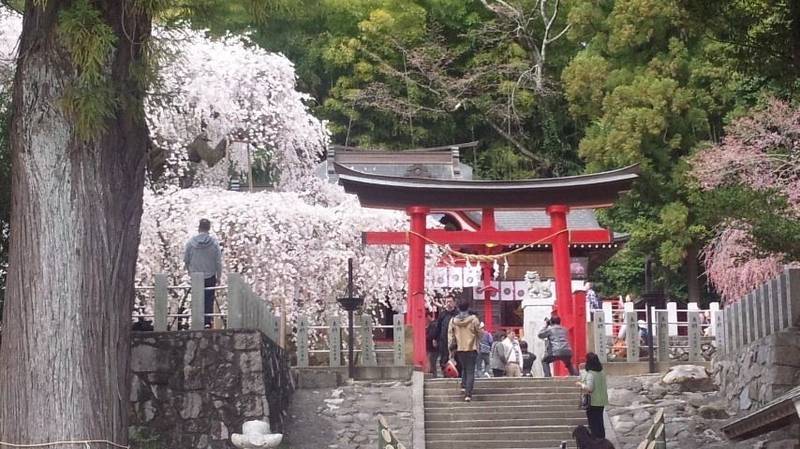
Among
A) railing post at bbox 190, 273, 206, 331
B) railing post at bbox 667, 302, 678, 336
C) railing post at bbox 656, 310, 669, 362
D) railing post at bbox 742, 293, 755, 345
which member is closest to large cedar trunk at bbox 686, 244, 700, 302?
railing post at bbox 667, 302, 678, 336

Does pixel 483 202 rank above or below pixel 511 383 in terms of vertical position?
above

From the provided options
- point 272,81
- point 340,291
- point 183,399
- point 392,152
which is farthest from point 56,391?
point 392,152

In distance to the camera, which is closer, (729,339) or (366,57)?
(729,339)

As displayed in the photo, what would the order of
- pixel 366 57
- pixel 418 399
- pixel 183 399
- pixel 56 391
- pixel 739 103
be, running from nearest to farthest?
pixel 56 391 → pixel 183 399 → pixel 418 399 → pixel 739 103 → pixel 366 57

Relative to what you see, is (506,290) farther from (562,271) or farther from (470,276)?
(562,271)

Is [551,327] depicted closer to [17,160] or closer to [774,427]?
[774,427]

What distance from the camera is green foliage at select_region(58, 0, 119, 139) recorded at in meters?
8.55

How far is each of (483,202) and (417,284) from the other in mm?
1936

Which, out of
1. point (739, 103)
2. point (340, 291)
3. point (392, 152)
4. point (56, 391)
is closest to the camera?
point (56, 391)

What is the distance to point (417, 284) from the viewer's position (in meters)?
19.7

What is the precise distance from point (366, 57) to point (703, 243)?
13116mm

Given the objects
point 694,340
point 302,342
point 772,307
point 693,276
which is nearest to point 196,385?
point 302,342

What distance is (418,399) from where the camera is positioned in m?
16.9

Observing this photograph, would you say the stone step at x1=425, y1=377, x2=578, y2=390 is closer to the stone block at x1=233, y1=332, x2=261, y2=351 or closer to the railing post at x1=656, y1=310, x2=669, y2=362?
the railing post at x1=656, y1=310, x2=669, y2=362
